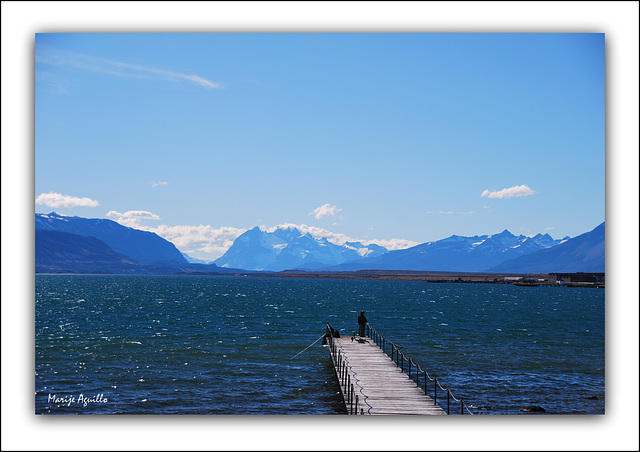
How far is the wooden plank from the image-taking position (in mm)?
21312

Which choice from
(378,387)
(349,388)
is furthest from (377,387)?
(349,388)

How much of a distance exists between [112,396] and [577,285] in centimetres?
18627

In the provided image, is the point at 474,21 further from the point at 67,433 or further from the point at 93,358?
the point at 93,358

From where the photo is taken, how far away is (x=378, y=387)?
2444 centimetres

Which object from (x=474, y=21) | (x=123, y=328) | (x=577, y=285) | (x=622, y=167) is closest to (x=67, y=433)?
(x=474, y=21)

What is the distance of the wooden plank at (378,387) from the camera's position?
21312 mm

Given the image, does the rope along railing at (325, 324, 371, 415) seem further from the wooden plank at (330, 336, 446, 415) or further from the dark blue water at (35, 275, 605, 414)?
the dark blue water at (35, 275, 605, 414)
